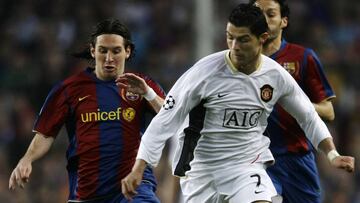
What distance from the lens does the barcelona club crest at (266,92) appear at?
27.1 ft

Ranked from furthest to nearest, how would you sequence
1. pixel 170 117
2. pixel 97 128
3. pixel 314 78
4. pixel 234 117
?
pixel 314 78, pixel 97 128, pixel 234 117, pixel 170 117

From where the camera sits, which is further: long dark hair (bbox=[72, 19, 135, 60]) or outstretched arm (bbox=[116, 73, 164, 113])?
long dark hair (bbox=[72, 19, 135, 60])

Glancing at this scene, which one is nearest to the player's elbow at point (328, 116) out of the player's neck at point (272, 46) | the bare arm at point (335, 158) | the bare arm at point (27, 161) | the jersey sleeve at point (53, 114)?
the player's neck at point (272, 46)

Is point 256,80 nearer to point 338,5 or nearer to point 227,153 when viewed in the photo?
point 227,153

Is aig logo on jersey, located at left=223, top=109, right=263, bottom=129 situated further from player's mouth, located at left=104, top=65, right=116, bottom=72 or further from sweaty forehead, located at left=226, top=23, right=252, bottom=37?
player's mouth, located at left=104, top=65, right=116, bottom=72

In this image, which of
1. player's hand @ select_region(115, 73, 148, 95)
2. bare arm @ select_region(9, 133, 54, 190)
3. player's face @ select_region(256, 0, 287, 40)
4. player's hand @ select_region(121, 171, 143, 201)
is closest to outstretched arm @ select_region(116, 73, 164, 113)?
player's hand @ select_region(115, 73, 148, 95)

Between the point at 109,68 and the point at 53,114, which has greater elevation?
the point at 109,68

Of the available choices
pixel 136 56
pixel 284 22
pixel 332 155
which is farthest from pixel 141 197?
pixel 136 56

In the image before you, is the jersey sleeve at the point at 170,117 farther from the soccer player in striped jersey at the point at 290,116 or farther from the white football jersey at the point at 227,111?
the soccer player in striped jersey at the point at 290,116

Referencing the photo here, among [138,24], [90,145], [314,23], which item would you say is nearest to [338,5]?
[314,23]

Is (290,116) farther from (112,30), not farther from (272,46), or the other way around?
(112,30)

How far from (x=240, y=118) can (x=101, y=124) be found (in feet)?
3.93

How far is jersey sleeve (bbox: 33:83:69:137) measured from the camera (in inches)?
351

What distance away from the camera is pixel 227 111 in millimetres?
8164
